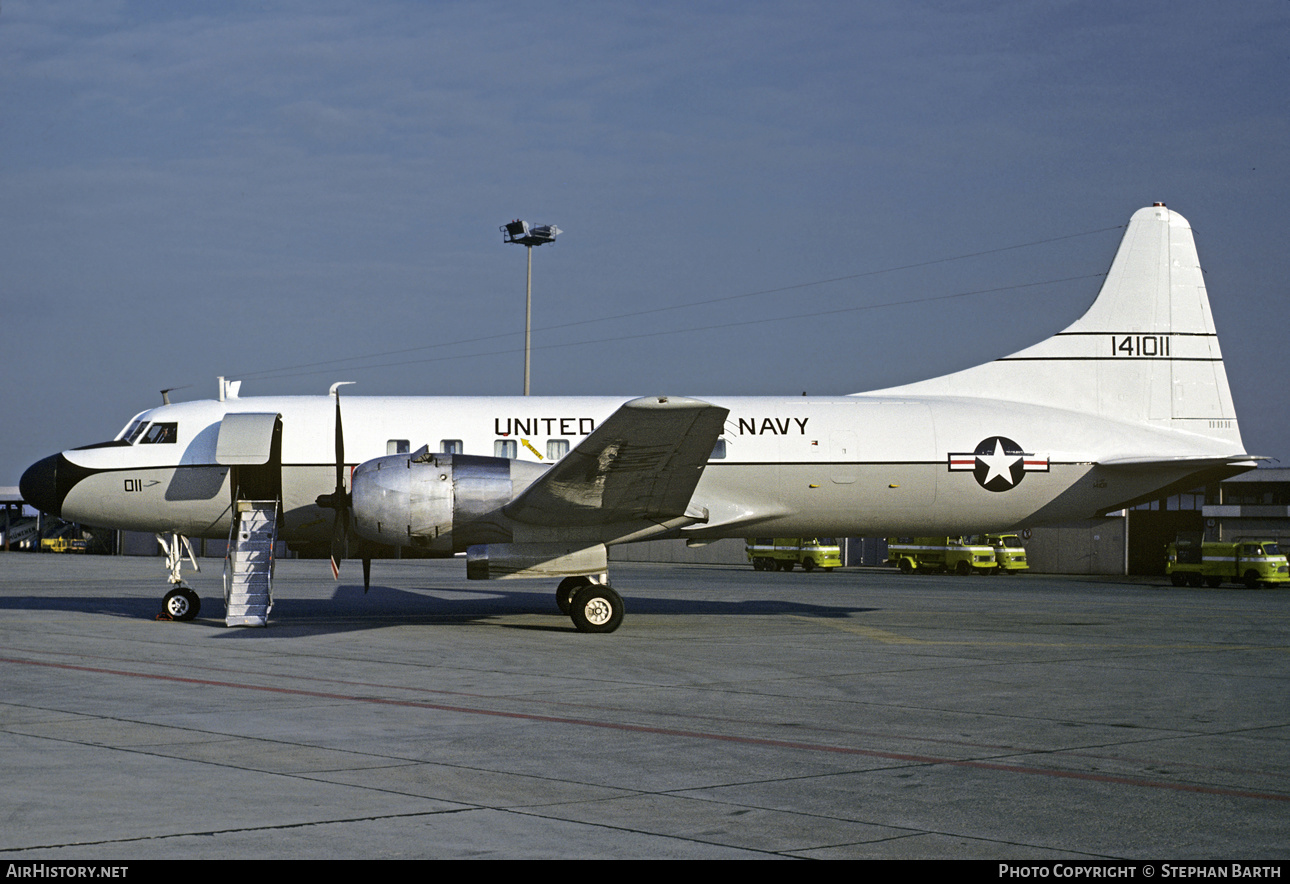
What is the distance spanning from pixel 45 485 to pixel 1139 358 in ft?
68.1

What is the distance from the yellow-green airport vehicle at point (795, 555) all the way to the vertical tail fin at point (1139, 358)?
29.9 meters

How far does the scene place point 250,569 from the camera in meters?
20.1

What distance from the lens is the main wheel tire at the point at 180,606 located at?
21.5 m

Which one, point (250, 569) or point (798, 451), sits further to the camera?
point (798, 451)

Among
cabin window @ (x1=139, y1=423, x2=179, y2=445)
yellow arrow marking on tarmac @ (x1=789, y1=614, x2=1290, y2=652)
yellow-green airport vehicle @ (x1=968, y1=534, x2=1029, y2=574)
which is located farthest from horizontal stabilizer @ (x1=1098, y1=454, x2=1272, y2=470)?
yellow-green airport vehicle @ (x1=968, y1=534, x2=1029, y2=574)

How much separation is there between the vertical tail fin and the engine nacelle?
8931 mm

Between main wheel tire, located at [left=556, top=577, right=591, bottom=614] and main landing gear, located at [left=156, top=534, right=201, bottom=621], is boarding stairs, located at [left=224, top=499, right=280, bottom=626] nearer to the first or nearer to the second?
main landing gear, located at [left=156, top=534, right=201, bottom=621]

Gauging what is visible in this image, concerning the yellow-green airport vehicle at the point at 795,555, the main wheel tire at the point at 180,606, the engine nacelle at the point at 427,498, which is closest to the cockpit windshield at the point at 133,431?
the main wheel tire at the point at 180,606

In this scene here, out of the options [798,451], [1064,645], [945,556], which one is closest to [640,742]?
[1064,645]

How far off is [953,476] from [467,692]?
1180 centimetres

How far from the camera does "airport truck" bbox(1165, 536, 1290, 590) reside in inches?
1593

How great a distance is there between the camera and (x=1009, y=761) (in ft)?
29.1

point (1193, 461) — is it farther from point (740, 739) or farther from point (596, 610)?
point (740, 739)
